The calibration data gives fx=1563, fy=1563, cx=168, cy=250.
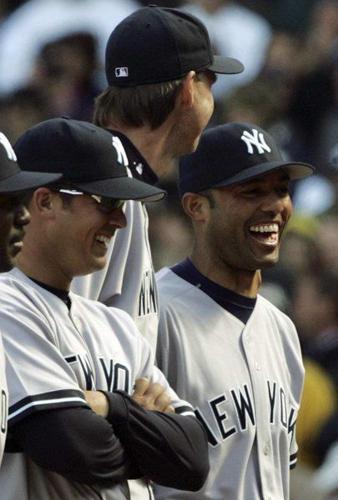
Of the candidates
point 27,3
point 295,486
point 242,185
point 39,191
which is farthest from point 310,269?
point 39,191

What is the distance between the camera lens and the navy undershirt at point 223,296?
14.3 feet

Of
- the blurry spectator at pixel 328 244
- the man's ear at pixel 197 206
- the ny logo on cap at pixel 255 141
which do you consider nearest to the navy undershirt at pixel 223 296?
the man's ear at pixel 197 206

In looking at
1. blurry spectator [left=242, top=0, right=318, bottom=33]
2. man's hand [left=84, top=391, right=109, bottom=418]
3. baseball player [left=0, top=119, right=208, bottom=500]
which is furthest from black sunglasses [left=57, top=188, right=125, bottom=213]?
blurry spectator [left=242, top=0, right=318, bottom=33]

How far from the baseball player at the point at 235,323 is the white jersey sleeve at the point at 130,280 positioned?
164 mm

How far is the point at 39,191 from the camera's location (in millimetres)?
3576

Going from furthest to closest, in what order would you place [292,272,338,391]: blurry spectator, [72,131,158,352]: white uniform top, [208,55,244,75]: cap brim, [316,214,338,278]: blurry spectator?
[316,214,338,278]: blurry spectator → [292,272,338,391]: blurry spectator → [208,55,244,75]: cap brim → [72,131,158,352]: white uniform top

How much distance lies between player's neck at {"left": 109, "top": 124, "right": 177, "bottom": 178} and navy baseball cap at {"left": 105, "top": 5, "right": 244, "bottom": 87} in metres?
0.14

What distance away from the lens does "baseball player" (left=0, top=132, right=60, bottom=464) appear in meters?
3.15

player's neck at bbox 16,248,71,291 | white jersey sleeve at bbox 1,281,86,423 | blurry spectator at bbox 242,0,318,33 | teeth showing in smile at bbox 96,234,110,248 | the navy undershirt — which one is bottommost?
blurry spectator at bbox 242,0,318,33

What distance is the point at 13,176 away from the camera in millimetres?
3385

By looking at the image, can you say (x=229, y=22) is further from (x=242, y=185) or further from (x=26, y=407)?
(x=26, y=407)

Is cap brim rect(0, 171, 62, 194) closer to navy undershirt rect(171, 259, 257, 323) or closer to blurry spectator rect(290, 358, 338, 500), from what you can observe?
navy undershirt rect(171, 259, 257, 323)

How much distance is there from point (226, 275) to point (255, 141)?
1.30 ft

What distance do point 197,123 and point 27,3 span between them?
5216 mm
